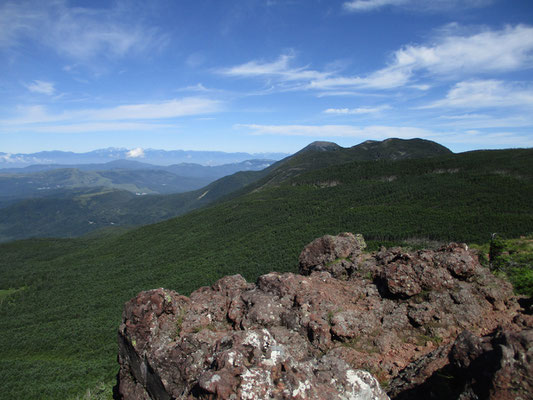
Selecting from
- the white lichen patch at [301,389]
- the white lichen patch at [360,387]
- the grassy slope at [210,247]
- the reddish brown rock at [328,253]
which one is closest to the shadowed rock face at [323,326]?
the white lichen patch at [360,387]

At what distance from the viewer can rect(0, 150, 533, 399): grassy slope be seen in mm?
75750

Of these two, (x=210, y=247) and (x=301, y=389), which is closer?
(x=301, y=389)

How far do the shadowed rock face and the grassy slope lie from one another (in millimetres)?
47604

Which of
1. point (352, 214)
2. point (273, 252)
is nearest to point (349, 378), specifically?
point (273, 252)

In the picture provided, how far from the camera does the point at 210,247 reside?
472ft

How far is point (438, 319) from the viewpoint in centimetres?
1599

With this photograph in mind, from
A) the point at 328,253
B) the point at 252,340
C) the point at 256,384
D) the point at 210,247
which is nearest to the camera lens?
the point at 256,384

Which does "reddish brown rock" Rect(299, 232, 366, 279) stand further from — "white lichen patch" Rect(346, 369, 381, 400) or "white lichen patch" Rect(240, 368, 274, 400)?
"white lichen patch" Rect(240, 368, 274, 400)

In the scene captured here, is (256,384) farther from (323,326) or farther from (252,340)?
(323,326)

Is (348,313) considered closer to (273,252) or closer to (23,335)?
(273,252)

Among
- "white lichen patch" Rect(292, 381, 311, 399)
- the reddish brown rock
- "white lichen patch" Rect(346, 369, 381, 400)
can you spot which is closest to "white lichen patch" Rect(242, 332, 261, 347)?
"white lichen patch" Rect(292, 381, 311, 399)

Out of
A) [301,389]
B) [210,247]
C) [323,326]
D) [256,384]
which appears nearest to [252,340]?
[256,384]

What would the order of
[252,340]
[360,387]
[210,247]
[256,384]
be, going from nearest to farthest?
1. [256,384]
2. [360,387]
3. [252,340]
4. [210,247]

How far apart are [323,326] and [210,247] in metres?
133
